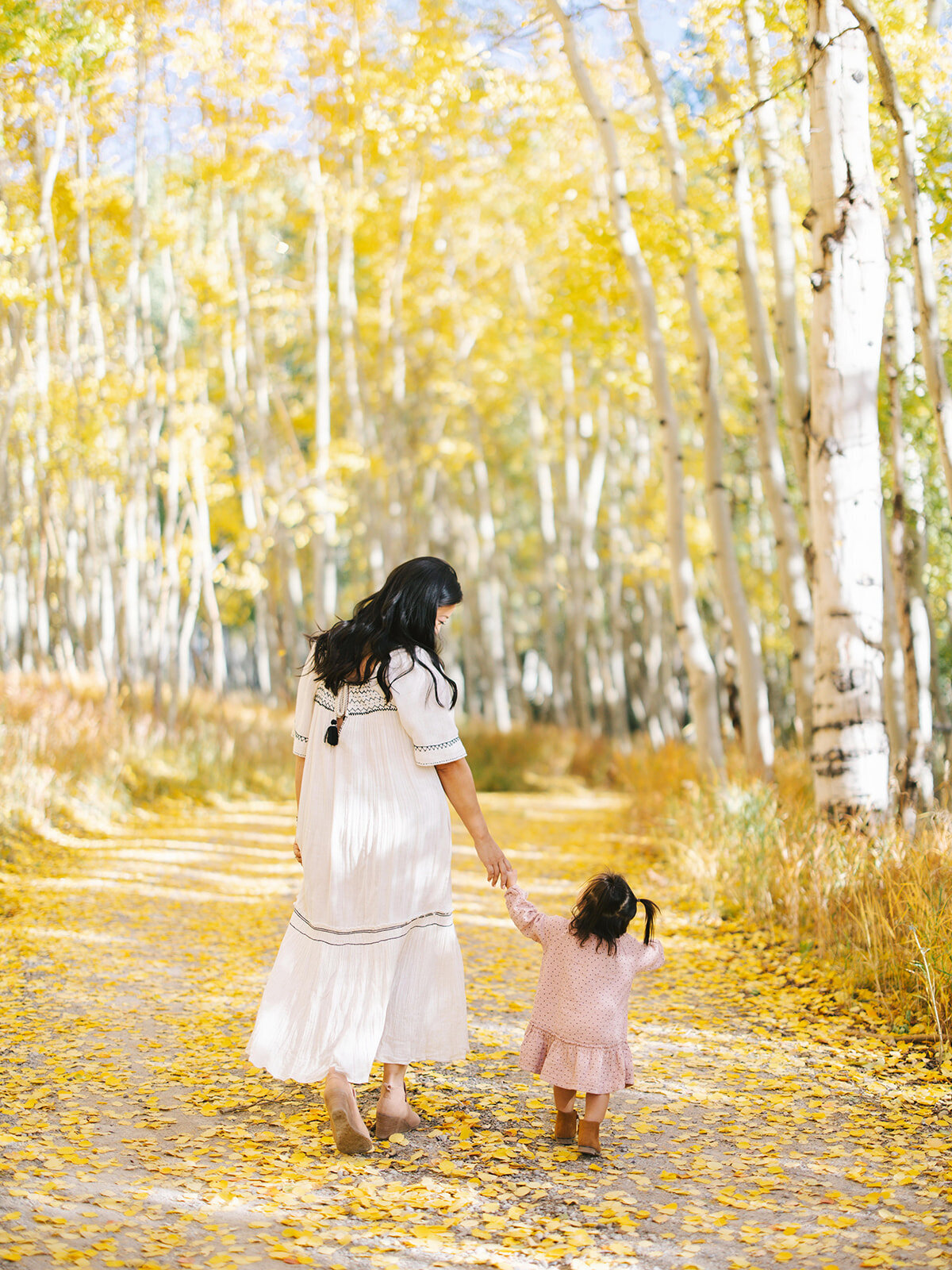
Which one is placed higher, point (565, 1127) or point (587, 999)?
point (587, 999)

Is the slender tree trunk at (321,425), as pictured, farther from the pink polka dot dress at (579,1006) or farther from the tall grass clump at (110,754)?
the pink polka dot dress at (579,1006)

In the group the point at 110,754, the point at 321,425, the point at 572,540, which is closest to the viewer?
the point at 110,754

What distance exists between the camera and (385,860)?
3.22 m

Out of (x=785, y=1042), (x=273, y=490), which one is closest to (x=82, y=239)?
(x=273, y=490)

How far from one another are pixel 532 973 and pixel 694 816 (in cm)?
224

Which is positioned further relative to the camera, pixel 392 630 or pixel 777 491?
pixel 777 491

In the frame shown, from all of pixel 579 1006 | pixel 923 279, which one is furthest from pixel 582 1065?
pixel 923 279

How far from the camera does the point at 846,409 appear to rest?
5.29 metres

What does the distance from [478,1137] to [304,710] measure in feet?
4.69

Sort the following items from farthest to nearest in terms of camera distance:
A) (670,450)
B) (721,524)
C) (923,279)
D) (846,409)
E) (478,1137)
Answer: (670,450)
(721,524)
(846,409)
(923,279)
(478,1137)

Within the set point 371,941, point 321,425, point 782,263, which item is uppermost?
point 321,425

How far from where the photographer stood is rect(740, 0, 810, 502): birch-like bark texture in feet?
24.2

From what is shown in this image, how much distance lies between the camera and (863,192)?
17.2 feet

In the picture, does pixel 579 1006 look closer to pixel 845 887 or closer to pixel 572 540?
pixel 845 887
